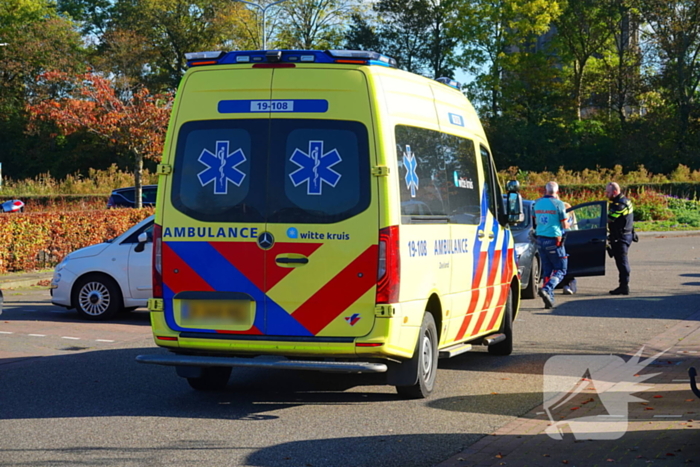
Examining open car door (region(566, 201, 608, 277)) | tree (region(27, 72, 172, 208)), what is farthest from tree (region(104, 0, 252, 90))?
open car door (region(566, 201, 608, 277))

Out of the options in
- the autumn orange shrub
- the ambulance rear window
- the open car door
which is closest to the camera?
the ambulance rear window

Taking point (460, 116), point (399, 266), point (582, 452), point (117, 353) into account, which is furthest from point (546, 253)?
point (582, 452)

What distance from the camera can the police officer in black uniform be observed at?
16.0 metres

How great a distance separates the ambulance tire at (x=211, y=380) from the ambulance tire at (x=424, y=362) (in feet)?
5.19

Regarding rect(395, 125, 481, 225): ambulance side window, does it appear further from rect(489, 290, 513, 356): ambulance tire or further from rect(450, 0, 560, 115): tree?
rect(450, 0, 560, 115): tree

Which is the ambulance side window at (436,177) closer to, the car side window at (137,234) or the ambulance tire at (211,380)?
the ambulance tire at (211,380)

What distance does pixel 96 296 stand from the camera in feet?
43.1

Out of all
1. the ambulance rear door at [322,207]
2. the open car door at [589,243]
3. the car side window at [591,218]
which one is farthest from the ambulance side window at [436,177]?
the car side window at [591,218]

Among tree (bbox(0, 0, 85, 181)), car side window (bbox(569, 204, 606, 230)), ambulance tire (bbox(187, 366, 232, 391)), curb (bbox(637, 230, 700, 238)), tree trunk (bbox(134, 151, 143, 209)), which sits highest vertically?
tree (bbox(0, 0, 85, 181))

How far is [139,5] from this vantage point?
6159cm

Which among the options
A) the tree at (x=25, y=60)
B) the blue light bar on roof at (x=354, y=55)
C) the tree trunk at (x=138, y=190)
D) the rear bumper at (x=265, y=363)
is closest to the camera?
the rear bumper at (x=265, y=363)

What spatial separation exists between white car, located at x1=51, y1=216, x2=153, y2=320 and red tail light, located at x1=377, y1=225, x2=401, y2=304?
257 inches

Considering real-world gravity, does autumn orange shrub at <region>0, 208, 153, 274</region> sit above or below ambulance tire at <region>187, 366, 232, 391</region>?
above

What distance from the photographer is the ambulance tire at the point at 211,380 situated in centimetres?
825
